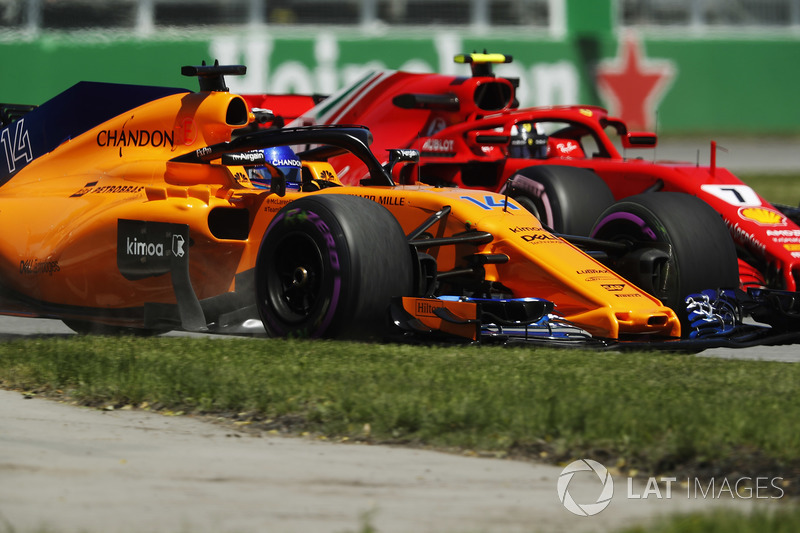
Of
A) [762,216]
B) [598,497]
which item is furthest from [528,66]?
[598,497]

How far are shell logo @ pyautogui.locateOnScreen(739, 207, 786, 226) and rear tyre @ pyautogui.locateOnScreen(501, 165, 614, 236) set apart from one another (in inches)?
51.2

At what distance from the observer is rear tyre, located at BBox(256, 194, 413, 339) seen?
22.4 feet

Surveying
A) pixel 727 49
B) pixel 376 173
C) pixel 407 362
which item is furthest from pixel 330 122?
pixel 727 49

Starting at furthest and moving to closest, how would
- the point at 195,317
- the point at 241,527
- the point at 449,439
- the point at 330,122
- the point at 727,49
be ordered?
1. the point at 727,49
2. the point at 330,122
3. the point at 195,317
4. the point at 449,439
5. the point at 241,527

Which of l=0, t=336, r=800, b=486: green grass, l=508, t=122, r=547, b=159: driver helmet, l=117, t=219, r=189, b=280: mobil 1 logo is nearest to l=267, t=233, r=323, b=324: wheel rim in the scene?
l=0, t=336, r=800, b=486: green grass

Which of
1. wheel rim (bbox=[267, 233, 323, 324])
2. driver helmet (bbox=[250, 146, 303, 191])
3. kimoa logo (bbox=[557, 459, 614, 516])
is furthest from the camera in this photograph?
driver helmet (bbox=[250, 146, 303, 191])

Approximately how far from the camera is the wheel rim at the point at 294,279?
282 inches

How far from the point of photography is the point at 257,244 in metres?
7.83

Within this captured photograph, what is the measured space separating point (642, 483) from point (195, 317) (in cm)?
409

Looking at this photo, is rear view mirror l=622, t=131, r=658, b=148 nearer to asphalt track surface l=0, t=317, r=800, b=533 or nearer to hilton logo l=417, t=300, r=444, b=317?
hilton logo l=417, t=300, r=444, b=317

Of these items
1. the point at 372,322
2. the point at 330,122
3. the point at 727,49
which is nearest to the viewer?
the point at 372,322

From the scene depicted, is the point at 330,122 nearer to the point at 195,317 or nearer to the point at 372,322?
the point at 195,317

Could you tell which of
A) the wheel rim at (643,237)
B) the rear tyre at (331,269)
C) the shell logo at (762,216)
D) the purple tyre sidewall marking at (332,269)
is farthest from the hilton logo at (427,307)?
the shell logo at (762,216)

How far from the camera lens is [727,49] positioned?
100ft
